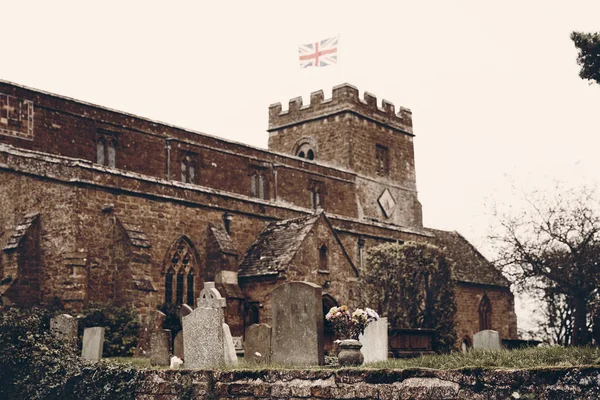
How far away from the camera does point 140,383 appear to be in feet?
46.5

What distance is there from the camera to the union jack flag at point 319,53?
40.0 m

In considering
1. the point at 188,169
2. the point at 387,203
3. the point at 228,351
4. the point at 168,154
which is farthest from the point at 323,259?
the point at 387,203

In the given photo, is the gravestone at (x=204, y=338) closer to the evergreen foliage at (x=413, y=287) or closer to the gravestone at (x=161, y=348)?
the gravestone at (x=161, y=348)

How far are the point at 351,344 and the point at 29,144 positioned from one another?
1775cm

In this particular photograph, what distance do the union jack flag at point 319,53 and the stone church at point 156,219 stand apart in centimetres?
559

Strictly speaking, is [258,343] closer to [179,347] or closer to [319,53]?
[179,347]

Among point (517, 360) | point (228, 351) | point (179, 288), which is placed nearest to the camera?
point (517, 360)

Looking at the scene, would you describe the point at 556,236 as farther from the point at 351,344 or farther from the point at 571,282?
the point at 351,344

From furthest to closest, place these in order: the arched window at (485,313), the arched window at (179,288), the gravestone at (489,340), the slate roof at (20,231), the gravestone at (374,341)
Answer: the arched window at (485,313) < the arched window at (179,288) < the slate roof at (20,231) < the gravestone at (489,340) < the gravestone at (374,341)

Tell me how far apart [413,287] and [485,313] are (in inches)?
507

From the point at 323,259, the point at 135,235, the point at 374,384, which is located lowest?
the point at 374,384

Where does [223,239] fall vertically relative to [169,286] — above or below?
above

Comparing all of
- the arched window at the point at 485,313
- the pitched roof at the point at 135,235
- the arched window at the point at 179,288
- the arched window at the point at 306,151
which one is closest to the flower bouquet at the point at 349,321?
the pitched roof at the point at 135,235

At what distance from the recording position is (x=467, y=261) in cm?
4309
